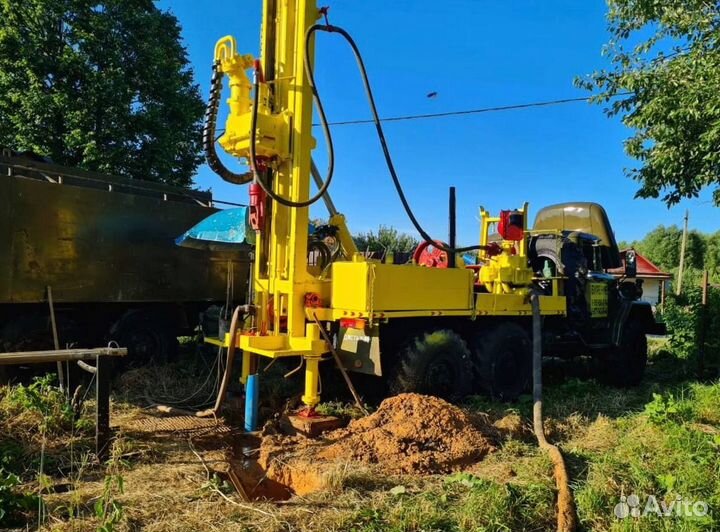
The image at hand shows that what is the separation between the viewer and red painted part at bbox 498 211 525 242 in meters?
6.92

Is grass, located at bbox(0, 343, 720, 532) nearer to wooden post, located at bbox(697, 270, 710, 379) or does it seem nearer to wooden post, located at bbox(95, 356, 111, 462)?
wooden post, located at bbox(95, 356, 111, 462)

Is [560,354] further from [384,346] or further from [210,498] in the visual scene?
[210,498]

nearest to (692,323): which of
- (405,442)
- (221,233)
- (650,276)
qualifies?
(405,442)

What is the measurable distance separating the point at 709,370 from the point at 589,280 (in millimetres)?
3048

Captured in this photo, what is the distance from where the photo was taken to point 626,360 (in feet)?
29.2

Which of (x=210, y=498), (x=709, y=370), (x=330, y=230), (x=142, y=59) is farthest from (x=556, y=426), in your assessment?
(x=142, y=59)

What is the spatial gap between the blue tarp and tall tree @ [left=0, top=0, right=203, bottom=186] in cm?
598

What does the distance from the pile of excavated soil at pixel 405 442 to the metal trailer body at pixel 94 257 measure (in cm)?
409

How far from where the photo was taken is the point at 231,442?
17.0 feet

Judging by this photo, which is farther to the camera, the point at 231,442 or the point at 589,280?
the point at 589,280

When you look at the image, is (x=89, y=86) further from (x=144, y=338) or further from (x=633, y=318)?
(x=633, y=318)

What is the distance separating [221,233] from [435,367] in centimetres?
366

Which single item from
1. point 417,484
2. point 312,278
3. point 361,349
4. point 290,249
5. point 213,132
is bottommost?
point 417,484

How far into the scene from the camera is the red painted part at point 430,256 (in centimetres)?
708
